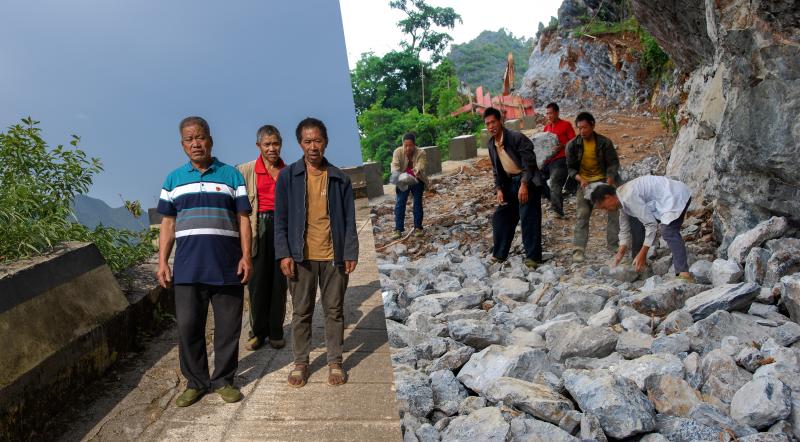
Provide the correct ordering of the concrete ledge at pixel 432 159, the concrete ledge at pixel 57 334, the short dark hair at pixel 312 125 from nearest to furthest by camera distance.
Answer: the concrete ledge at pixel 432 159, the concrete ledge at pixel 57 334, the short dark hair at pixel 312 125

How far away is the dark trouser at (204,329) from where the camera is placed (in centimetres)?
225

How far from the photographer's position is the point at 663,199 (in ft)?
4.97

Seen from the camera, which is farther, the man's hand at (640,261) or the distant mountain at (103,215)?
the distant mountain at (103,215)

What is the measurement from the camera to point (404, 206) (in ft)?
5.46

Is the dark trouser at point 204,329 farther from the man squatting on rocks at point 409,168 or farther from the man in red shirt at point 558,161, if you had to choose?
the man in red shirt at point 558,161

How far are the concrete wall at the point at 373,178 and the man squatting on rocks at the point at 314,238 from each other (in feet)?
1.55

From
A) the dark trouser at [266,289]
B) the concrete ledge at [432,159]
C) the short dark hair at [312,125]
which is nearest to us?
the concrete ledge at [432,159]

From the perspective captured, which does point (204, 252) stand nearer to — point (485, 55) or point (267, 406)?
point (267, 406)

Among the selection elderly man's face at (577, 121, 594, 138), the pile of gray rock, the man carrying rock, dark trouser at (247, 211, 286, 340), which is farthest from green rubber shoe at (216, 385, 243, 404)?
elderly man's face at (577, 121, 594, 138)

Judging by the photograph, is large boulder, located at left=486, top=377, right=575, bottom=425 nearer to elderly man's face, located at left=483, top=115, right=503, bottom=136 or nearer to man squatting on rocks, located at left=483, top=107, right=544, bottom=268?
man squatting on rocks, located at left=483, top=107, right=544, bottom=268

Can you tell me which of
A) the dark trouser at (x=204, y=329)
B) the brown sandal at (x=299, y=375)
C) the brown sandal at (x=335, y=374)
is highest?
the dark trouser at (x=204, y=329)

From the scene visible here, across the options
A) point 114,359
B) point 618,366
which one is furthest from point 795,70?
point 114,359

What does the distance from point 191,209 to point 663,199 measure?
1.69 metres

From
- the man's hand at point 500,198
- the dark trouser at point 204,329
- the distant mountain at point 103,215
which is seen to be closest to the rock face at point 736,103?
the man's hand at point 500,198
